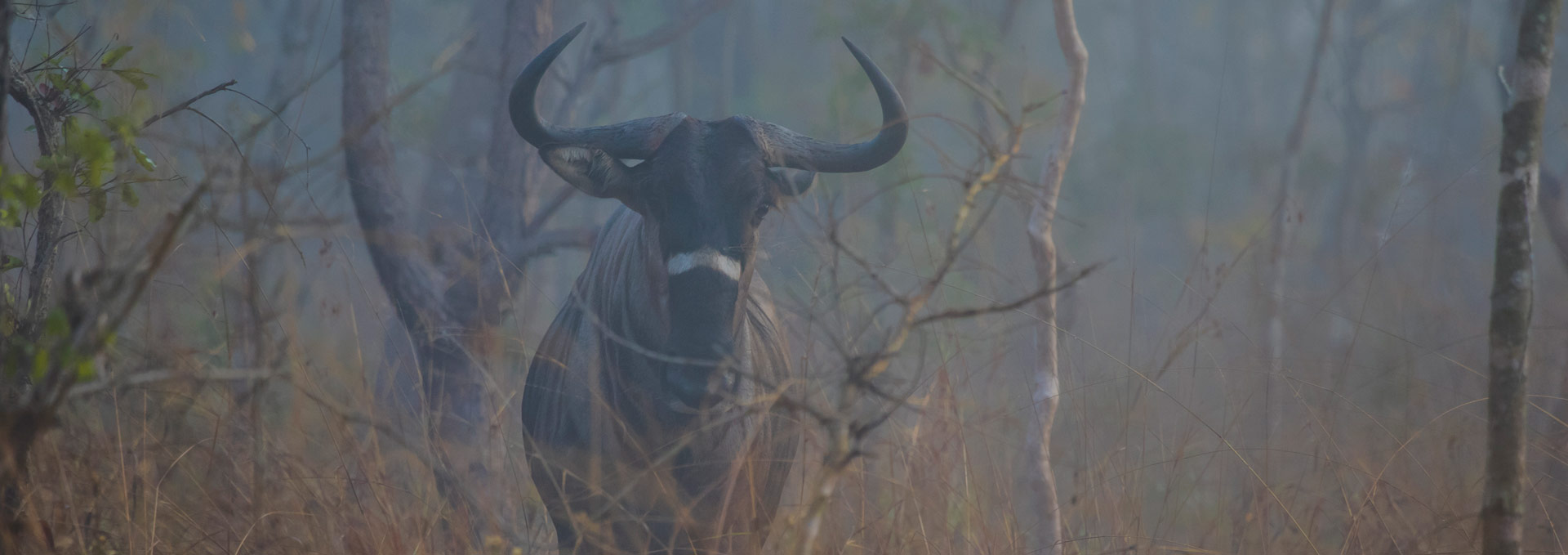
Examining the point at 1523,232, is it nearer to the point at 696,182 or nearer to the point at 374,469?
the point at 696,182

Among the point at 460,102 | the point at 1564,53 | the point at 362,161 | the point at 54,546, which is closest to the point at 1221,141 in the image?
the point at 1564,53

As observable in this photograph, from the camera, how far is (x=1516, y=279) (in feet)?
6.86

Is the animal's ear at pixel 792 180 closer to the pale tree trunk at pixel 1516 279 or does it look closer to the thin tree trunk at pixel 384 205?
the thin tree trunk at pixel 384 205

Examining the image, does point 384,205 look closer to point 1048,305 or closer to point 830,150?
point 830,150

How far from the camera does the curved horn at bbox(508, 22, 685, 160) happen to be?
321 centimetres

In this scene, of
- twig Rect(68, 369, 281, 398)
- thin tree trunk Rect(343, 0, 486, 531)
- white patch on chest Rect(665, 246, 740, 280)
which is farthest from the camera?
thin tree trunk Rect(343, 0, 486, 531)

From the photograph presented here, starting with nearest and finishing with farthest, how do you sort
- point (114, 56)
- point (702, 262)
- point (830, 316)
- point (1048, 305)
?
point (114, 56) < point (702, 262) < point (1048, 305) < point (830, 316)

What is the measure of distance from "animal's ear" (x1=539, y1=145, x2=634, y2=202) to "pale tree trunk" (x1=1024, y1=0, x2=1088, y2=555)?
4.99 ft

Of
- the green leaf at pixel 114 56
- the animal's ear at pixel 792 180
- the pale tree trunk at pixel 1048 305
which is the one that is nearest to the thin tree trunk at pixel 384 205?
the animal's ear at pixel 792 180

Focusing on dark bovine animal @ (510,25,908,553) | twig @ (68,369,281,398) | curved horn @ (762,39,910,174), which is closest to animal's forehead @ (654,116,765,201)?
dark bovine animal @ (510,25,908,553)

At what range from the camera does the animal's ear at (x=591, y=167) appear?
3.30 m

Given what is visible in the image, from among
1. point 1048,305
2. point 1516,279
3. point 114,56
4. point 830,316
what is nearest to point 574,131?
point 114,56

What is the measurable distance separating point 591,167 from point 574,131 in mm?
209

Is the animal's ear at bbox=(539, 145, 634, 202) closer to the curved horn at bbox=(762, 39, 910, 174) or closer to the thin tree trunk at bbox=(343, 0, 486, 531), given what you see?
the curved horn at bbox=(762, 39, 910, 174)
